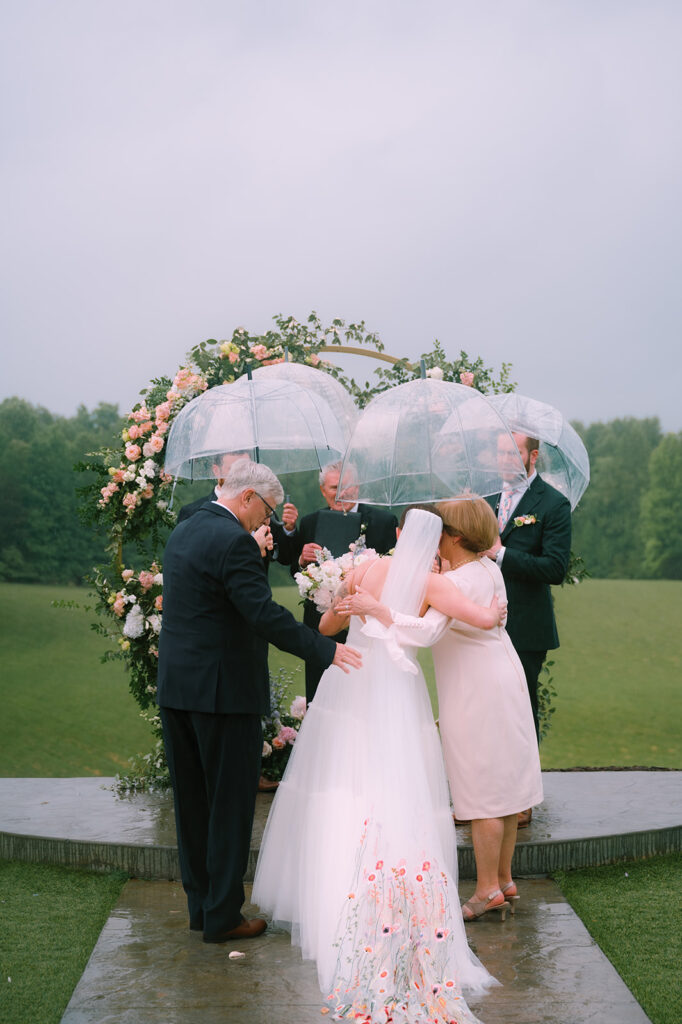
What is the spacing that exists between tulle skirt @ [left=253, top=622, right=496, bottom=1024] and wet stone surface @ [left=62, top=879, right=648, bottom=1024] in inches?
4.9

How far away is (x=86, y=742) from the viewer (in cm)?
1738

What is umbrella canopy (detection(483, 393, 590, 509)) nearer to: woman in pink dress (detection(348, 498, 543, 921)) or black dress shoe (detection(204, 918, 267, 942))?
woman in pink dress (detection(348, 498, 543, 921))

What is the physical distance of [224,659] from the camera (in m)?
4.06

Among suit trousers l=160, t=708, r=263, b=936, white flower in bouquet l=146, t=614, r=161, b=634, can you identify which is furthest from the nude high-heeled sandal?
white flower in bouquet l=146, t=614, r=161, b=634

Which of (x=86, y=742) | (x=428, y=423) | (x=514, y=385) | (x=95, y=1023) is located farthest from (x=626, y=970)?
(x=86, y=742)

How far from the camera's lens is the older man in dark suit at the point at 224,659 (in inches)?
157

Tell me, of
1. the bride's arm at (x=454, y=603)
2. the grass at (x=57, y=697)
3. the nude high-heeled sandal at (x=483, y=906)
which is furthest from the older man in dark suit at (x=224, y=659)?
the grass at (x=57, y=697)

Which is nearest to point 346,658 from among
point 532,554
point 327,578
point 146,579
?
point 327,578

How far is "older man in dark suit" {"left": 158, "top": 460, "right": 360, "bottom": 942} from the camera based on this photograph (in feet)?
13.1

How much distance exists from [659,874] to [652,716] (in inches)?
552

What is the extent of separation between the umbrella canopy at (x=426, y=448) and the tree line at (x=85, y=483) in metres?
15.8

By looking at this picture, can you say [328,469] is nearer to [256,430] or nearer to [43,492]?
[256,430]

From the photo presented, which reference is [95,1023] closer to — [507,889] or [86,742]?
[507,889]

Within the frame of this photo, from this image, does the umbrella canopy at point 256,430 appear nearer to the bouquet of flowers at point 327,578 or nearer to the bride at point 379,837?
the bouquet of flowers at point 327,578
